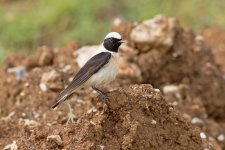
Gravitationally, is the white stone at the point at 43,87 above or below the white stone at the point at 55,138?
above

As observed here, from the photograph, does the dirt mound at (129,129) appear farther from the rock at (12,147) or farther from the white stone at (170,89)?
the white stone at (170,89)

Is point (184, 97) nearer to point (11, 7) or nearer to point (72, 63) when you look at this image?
point (72, 63)

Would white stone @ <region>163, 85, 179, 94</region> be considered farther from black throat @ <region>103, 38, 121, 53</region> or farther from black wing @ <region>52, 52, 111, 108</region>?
black wing @ <region>52, 52, 111, 108</region>

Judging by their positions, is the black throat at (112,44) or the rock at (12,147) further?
the black throat at (112,44)

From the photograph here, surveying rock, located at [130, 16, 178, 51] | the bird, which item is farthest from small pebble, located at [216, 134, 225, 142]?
the bird

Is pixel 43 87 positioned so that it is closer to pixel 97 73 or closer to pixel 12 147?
pixel 97 73

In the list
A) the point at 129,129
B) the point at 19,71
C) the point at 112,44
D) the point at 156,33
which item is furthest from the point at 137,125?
the point at 19,71

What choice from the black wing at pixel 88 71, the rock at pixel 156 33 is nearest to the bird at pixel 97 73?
the black wing at pixel 88 71
